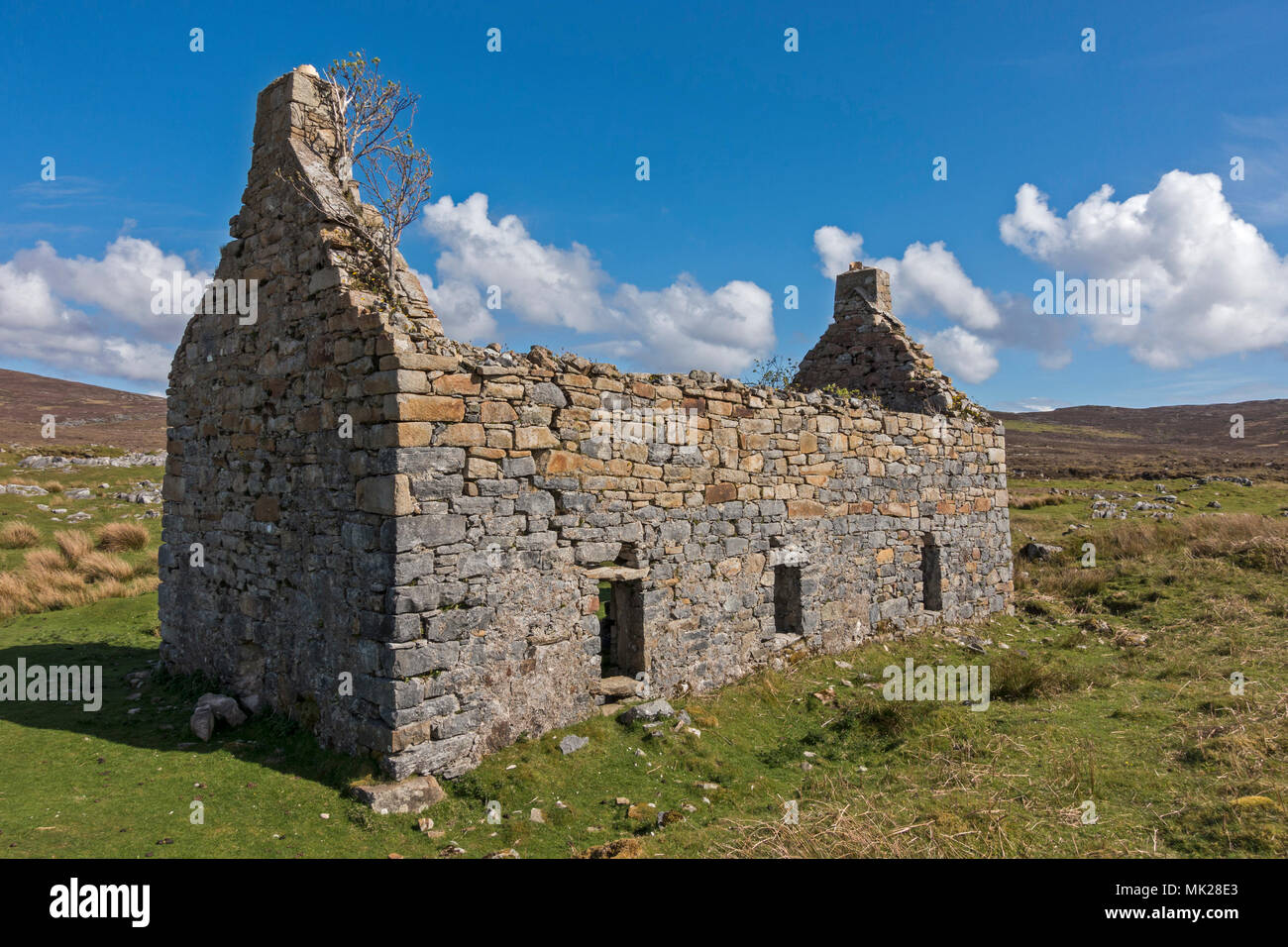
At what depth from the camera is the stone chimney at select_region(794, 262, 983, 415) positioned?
13281mm

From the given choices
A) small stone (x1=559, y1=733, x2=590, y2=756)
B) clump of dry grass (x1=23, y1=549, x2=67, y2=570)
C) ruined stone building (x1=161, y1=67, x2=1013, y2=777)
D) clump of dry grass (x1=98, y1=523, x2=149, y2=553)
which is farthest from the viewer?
clump of dry grass (x1=98, y1=523, x2=149, y2=553)

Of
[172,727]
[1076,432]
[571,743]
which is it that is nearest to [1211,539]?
[571,743]

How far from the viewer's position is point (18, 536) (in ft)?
55.2

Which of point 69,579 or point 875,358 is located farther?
point 875,358

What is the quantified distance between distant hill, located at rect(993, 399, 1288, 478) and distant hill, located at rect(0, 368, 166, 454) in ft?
176

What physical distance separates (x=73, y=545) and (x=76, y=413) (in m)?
54.4

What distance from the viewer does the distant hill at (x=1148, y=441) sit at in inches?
1752

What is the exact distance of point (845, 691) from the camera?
952 cm

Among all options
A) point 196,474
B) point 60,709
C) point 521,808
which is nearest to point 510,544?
point 521,808

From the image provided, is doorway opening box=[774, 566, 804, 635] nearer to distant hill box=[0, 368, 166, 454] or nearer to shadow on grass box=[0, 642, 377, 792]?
shadow on grass box=[0, 642, 377, 792]

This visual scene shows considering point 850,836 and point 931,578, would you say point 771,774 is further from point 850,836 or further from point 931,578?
point 931,578

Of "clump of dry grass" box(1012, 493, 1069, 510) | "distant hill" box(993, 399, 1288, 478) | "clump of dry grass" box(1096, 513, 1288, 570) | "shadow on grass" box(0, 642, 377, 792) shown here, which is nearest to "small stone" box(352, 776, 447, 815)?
"shadow on grass" box(0, 642, 377, 792)

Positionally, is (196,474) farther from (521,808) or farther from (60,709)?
(521,808)
